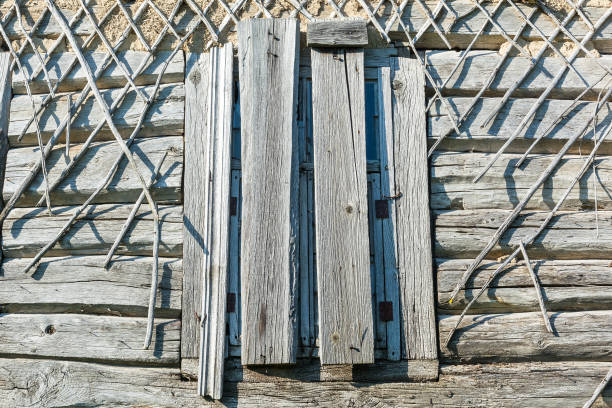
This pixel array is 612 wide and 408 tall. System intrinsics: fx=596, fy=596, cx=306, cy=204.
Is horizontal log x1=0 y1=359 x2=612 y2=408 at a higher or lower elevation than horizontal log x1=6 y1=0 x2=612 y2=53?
lower

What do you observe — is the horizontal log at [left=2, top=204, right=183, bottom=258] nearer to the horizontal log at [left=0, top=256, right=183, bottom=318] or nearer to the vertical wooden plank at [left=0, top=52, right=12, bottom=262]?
the horizontal log at [left=0, top=256, right=183, bottom=318]

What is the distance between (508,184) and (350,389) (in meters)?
1.56

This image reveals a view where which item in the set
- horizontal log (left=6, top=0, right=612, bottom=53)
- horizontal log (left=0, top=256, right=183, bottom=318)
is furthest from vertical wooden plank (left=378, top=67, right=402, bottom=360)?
horizontal log (left=0, top=256, right=183, bottom=318)

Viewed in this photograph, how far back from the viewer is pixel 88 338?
3.54 meters

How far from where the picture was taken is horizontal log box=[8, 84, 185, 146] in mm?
3768

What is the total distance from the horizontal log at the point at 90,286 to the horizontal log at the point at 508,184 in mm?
1683

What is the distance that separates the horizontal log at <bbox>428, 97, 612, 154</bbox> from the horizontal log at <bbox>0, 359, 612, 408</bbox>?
133 centimetres

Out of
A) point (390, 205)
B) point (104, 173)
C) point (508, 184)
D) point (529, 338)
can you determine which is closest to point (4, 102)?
point (104, 173)

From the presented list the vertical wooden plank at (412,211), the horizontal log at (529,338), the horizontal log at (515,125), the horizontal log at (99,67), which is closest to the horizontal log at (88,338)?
the vertical wooden plank at (412,211)

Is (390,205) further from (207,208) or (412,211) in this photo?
(207,208)

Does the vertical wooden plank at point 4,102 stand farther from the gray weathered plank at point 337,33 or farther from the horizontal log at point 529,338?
the horizontal log at point 529,338

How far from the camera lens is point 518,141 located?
373 centimetres

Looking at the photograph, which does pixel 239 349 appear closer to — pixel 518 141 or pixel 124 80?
pixel 124 80

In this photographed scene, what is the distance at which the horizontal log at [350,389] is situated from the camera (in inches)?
A: 133
